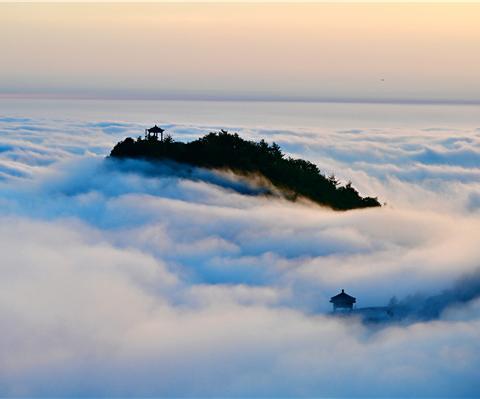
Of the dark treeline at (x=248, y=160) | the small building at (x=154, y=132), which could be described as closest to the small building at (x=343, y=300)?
the dark treeline at (x=248, y=160)

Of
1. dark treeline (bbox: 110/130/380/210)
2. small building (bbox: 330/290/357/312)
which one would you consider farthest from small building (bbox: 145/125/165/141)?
small building (bbox: 330/290/357/312)

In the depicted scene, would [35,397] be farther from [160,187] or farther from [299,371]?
[160,187]

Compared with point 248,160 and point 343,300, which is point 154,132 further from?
point 343,300

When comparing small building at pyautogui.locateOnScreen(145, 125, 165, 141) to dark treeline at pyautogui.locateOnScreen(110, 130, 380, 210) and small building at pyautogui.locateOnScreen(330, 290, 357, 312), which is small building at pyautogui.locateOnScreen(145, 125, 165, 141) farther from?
small building at pyautogui.locateOnScreen(330, 290, 357, 312)

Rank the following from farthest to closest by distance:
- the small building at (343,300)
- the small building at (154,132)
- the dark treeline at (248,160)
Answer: the small building at (154,132), the dark treeline at (248,160), the small building at (343,300)

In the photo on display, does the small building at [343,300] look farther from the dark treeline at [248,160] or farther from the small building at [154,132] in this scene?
the small building at [154,132]

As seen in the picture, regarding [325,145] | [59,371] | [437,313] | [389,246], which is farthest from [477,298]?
[325,145]

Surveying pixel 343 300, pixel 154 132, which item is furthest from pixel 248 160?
pixel 343 300

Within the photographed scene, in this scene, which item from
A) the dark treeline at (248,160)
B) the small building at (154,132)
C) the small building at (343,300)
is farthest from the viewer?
the small building at (154,132)
